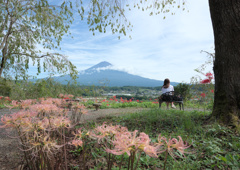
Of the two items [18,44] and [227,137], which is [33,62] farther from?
[227,137]

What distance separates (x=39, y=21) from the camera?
8.14 m

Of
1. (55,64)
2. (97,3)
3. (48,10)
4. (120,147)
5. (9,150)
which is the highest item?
(48,10)

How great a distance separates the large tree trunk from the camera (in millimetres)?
3670

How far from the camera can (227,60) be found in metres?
3.76

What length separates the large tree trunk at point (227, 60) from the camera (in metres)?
3.67

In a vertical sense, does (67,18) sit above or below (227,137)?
above

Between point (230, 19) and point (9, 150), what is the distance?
5.38 m

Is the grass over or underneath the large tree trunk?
underneath

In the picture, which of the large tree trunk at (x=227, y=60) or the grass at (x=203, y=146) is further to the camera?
the large tree trunk at (x=227, y=60)

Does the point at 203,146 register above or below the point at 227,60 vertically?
below

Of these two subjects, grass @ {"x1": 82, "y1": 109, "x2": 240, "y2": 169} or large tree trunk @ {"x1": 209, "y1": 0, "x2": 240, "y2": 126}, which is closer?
grass @ {"x1": 82, "y1": 109, "x2": 240, "y2": 169}

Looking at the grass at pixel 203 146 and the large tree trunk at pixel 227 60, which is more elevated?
the large tree trunk at pixel 227 60

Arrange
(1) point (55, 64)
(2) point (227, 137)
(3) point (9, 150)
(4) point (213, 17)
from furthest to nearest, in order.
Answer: (1) point (55, 64) < (4) point (213, 17) < (3) point (9, 150) < (2) point (227, 137)

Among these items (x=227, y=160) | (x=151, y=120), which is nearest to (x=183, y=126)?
(x=151, y=120)
